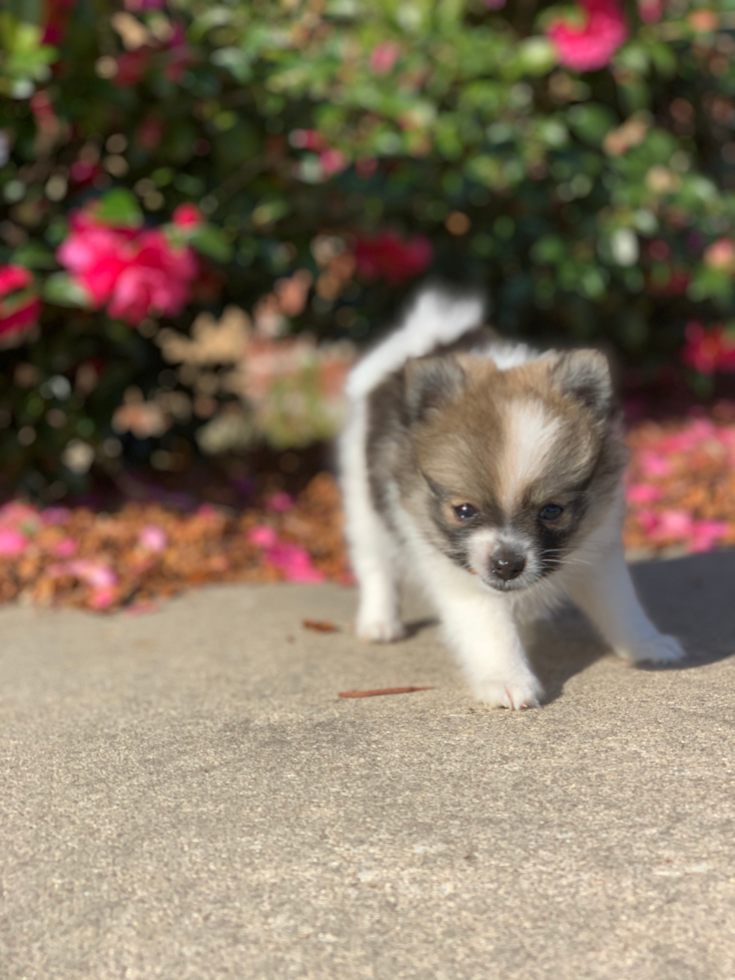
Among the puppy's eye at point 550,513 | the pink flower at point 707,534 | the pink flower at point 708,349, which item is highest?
the puppy's eye at point 550,513

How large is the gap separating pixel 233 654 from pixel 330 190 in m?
2.59

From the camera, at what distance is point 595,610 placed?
3.25 meters

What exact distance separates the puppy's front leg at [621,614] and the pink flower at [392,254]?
2673mm

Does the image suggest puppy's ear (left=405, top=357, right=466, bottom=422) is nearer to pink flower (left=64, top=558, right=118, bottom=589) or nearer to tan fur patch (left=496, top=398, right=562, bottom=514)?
tan fur patch (left=496, top=398, right=562, bottom=514)

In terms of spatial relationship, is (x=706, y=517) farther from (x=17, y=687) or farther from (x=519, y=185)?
(x=17, y=687)

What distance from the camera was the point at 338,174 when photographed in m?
5.08

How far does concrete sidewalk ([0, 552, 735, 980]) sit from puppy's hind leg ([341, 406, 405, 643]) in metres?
0.35

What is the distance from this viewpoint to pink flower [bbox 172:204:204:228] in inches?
175

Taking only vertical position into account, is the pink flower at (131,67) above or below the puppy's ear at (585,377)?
above

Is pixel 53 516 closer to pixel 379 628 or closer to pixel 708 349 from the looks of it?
pixel 379 628

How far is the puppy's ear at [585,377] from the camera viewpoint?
296cm

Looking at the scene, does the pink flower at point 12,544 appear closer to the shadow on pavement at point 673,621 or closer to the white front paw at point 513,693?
the shadow on pavement at point 673,621

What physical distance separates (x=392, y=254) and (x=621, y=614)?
2801 millimetres

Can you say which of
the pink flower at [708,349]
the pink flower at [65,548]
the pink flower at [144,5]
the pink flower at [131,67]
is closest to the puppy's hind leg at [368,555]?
the pink flower at [65,548]
